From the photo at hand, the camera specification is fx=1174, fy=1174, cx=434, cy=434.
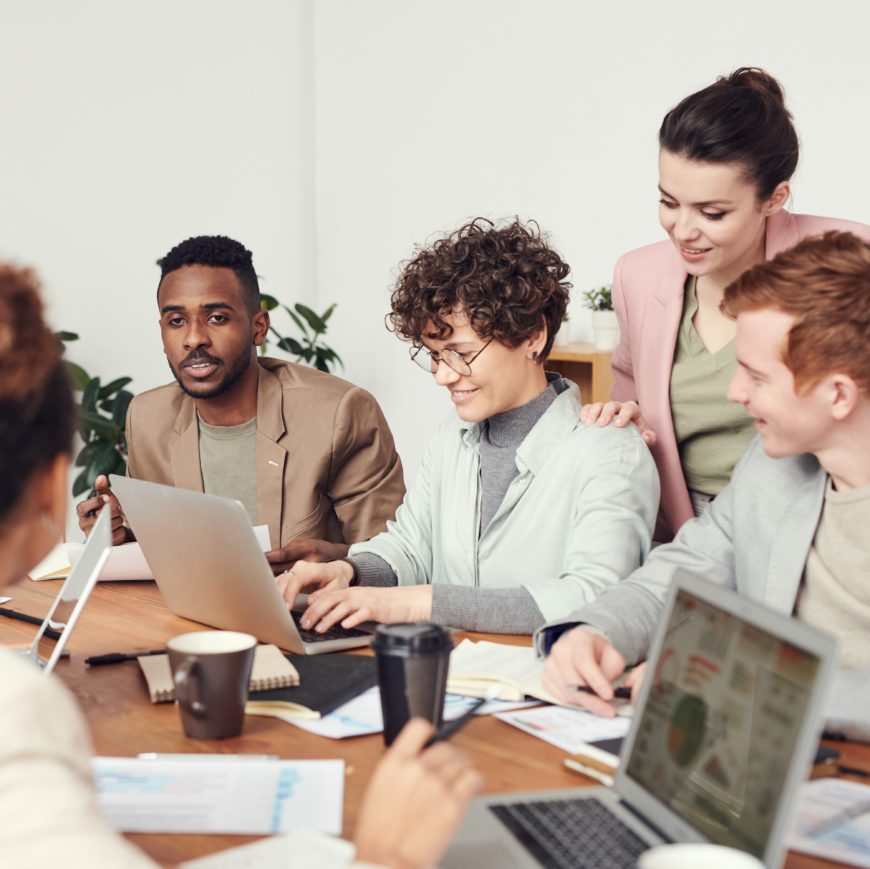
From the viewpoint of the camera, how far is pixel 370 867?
2.98ft

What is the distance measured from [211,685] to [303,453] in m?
1.37

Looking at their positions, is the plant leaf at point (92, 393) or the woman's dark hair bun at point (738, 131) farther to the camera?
the plant leaf at point (92, 393)

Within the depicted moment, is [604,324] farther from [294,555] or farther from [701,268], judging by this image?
[294,555]

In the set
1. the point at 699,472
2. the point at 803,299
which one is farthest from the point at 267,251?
the point at 803,299

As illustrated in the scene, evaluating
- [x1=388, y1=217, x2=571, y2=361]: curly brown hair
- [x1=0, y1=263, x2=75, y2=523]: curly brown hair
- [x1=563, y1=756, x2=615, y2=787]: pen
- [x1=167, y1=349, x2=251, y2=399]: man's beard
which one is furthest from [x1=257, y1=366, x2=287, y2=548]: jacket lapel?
[x1=0, y1=263, x2=75, y2=523]: curly brown hair

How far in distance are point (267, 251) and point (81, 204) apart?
91 centimetres

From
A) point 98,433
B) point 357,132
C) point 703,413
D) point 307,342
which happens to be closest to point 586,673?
point 703,413

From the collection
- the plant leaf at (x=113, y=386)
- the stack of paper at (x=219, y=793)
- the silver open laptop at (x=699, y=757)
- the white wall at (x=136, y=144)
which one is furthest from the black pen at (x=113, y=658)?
the white wall at (x=136, y=144)

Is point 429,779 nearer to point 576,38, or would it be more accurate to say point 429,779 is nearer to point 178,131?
point 576,38

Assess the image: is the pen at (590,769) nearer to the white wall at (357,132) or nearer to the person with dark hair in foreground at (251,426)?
the person with dark hair in foreground at (251,426)

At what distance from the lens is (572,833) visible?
3.60ft

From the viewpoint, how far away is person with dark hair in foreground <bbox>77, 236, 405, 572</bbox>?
270cm

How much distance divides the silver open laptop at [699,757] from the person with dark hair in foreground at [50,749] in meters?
0.15

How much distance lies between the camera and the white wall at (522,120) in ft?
12.3
